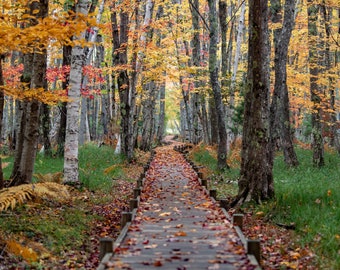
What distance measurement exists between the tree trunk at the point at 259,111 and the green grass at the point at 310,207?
56cm

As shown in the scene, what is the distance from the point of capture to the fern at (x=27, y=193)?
8094 mm

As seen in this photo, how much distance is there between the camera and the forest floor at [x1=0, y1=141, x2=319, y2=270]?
6.74 meters

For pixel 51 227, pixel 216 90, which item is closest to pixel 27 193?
pixel 51 227

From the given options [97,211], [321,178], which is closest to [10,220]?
[97,211]

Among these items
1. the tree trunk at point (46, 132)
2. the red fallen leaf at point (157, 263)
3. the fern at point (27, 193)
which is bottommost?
the red fallen leaf at point (157, 263)

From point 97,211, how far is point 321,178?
7.54 m

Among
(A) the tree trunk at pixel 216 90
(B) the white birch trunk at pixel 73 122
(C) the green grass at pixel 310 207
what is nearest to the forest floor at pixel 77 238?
(C) the green grass at pixel 310 207

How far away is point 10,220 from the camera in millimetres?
8281

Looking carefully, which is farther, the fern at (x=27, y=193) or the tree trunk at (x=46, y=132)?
the tree trunk at (x=46, y=132)

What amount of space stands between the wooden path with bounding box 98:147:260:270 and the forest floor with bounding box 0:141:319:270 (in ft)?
2.34

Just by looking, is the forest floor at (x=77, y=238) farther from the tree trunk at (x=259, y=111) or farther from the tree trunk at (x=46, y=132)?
the tree trunk at (x=46, y=132)

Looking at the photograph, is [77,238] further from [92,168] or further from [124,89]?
[124,89]

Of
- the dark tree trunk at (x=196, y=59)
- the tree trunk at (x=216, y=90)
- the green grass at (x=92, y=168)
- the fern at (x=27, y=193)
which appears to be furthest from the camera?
the dark tree trunk at (x=196, y=59)

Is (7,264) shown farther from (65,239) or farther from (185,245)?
(185,245)
